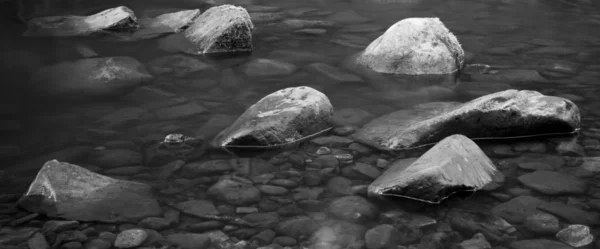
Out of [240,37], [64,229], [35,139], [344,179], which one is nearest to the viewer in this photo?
[64,229]

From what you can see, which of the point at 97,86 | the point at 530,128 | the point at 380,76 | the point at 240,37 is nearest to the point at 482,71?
the point at 380,76

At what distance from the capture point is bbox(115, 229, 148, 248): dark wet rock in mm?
3027

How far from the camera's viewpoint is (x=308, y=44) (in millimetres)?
6305

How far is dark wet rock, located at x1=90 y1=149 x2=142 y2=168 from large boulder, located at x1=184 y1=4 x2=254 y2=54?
2083mm

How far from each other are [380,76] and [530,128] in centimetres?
154

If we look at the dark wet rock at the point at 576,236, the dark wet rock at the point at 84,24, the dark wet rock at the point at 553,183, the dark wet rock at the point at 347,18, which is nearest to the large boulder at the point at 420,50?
the dark wet rock at the point at 347,18

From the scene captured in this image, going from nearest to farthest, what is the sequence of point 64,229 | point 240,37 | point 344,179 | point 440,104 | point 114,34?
point 64,229 → point 344,179 → point 440,104 → point 240,37 → point 114,34

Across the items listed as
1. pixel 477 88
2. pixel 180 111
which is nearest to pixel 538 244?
pixel 477 88

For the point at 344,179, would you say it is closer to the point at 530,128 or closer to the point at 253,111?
the point at 253,111

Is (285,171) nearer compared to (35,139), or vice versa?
(285,171)

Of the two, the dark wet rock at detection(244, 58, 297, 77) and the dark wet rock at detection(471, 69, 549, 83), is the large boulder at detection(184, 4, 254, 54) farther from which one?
the dark wet rock at detection(471, 69, 549, 83)

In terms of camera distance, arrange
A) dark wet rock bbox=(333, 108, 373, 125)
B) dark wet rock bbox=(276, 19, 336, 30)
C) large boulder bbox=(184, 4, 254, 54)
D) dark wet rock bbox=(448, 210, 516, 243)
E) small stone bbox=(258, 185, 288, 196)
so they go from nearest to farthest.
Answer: dark wet rock bbox=(448, 210, 516, 243) → small stone bbox=(258, 185, 288, 196) → dark wet rock bbox=(333, 108, 373, 125) → large boulder bbox=(184, 4, 254, 54) → dark wet rock bbox=(276, 19, 336, 30)

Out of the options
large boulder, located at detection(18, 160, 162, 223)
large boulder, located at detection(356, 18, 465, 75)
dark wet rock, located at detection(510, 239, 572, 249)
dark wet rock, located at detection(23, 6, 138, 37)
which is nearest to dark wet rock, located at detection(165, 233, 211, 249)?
large boulder, located at detection(18, 160, 162, 223)

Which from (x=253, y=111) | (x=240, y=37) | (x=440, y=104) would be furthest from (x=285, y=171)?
(x=240, y=37)
